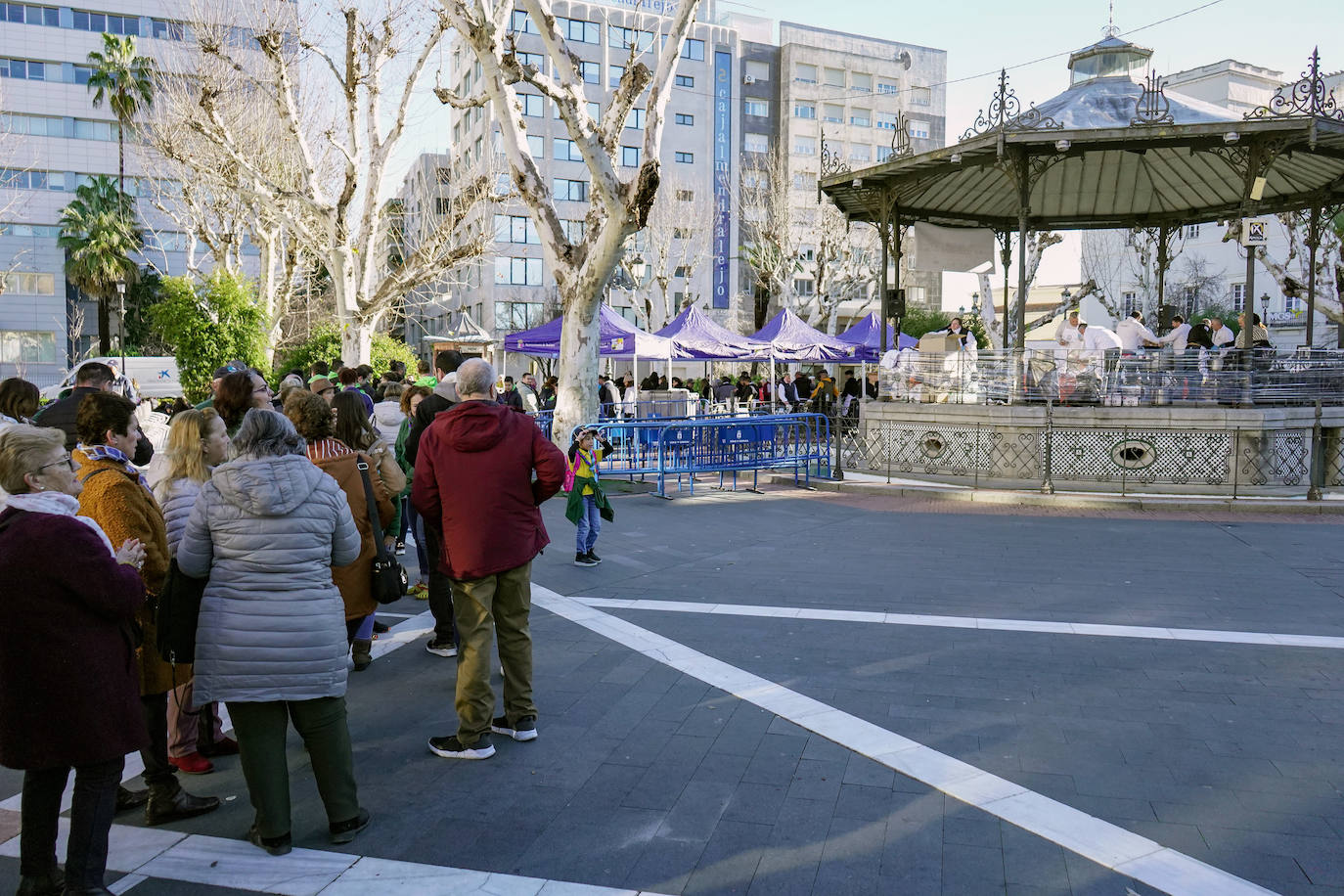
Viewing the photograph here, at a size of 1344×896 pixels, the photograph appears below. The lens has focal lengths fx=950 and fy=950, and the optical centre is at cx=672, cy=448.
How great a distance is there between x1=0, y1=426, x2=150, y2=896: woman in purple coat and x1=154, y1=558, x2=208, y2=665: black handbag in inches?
10.1

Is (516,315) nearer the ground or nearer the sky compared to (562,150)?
nearer the ground

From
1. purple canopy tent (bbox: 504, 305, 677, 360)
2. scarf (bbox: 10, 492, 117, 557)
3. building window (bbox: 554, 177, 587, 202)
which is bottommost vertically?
scarf (bbox: 10, 492, 117, 557)

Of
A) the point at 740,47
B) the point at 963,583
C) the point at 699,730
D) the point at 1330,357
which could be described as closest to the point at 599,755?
the point at 699,730

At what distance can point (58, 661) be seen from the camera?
10.3ft

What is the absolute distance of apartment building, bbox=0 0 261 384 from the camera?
43188 millimetres

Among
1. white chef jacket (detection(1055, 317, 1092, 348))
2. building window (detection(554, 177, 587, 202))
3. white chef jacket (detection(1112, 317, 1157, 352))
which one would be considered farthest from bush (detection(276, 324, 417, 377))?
building window (detection(554, 177, 587, 202))

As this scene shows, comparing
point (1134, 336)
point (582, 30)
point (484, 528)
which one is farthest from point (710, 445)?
point (582, 30)

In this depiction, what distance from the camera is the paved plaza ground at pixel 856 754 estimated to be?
351 cm

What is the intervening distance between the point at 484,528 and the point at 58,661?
1877 mm

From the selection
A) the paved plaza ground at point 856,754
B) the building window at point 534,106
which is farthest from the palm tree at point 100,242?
the paved plaza ground at point 856,754

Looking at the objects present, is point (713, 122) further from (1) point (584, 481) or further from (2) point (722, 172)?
(1) point (584, 481)

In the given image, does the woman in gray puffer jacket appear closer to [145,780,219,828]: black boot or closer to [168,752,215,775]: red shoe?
[145,780,219,828]: black boot

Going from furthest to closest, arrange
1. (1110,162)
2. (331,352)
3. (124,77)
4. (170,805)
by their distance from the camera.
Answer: (124,77) → (331,352) → (1110,162) → (170,805)

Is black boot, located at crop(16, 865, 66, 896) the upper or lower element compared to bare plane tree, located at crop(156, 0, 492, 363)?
lower
